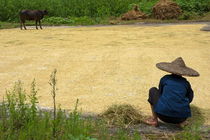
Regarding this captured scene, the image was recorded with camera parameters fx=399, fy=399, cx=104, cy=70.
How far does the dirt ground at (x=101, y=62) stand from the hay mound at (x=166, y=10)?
5328 mm

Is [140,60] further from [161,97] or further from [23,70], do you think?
[161,97]

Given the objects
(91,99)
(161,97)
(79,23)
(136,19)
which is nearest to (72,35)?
(79,23)

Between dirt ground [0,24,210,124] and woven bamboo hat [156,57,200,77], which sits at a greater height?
woven bamboo hat [156,57,200,77]

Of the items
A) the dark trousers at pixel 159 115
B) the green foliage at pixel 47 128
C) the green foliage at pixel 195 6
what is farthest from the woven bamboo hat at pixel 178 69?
the green foliage at pixel 195 6

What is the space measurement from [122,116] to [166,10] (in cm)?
1786

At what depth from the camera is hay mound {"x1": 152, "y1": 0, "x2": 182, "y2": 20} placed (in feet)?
74.8

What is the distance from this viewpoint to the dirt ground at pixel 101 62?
7594mm

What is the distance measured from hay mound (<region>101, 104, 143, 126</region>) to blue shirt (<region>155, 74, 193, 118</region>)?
0.35 m

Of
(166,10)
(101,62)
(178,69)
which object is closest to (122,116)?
(178,69)

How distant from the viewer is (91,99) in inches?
289

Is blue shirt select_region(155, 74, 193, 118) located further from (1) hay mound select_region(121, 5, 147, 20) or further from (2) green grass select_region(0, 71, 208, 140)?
(1) hay mound select_region(121, 5, 147, 20)

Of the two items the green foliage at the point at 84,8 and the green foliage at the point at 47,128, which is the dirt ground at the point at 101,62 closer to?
the green foliage at the point at 47,128

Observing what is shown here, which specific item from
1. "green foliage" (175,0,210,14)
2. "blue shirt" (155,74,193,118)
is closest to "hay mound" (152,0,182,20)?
"green foliage" (175,0,210,14)

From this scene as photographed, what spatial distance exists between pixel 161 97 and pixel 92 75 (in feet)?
12.2
